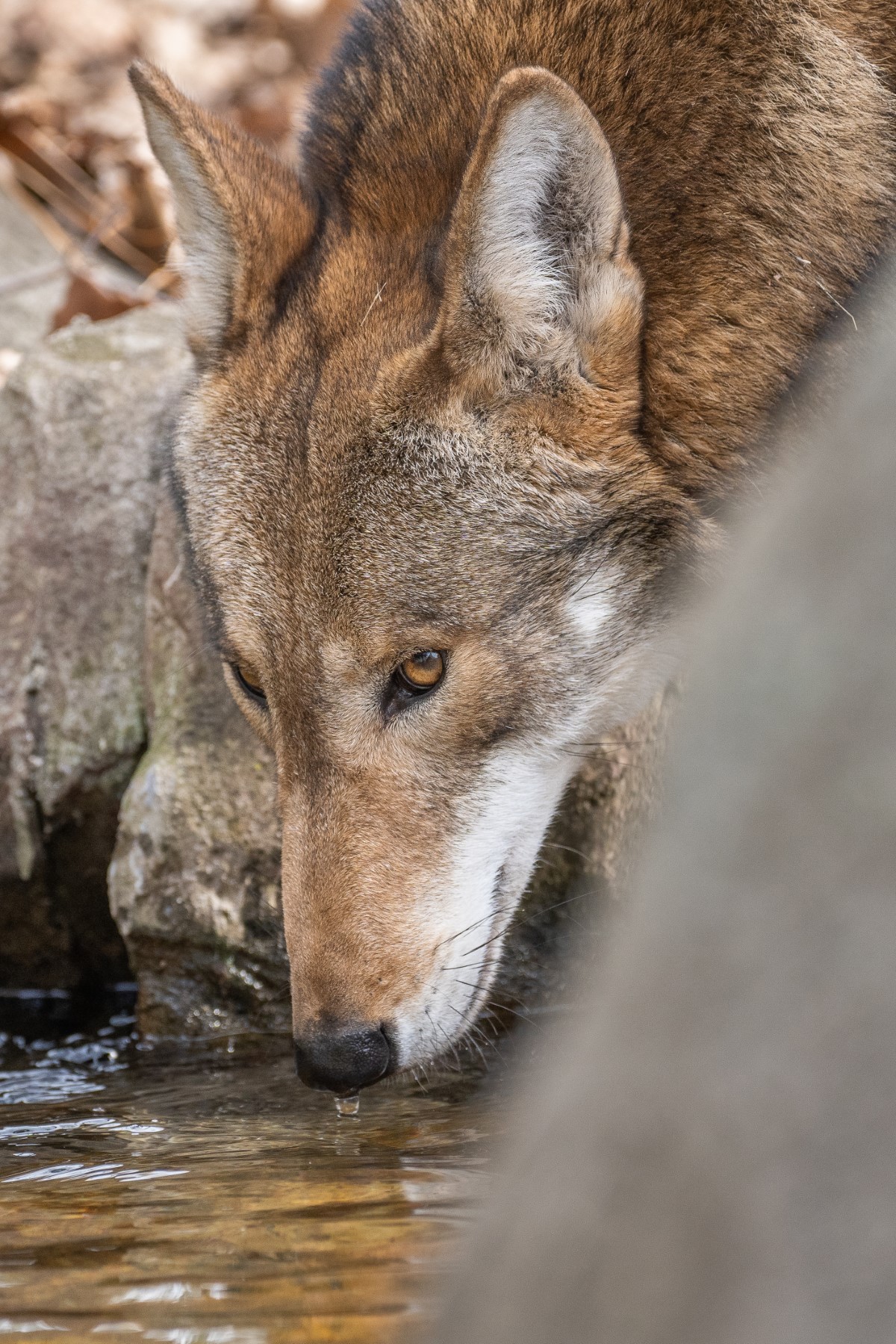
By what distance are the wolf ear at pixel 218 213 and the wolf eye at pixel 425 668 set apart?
1050mm

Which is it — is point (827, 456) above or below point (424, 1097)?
above

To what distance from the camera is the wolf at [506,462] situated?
10.6 feet

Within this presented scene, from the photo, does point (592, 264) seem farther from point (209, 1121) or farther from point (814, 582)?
point (209, 1121)

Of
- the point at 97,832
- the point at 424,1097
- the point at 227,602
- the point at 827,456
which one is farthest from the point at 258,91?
the point at 827,456

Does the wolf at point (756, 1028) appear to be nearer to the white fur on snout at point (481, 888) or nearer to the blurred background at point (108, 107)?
the white fur on snout at point (481, 888)

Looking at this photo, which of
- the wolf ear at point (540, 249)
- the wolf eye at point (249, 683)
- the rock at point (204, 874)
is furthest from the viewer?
the rock at point (204, 874)

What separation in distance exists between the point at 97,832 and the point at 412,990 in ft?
6.96

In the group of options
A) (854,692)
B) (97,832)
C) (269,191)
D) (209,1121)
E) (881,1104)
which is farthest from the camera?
(97,832)

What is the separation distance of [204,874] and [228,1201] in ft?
5.54

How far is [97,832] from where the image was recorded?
16.2ft

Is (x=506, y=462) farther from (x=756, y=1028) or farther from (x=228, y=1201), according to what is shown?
(x=756, y=1028)

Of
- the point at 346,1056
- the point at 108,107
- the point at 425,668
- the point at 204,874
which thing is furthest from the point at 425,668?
the point at 108,107

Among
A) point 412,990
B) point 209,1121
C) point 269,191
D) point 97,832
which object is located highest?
point 269,191

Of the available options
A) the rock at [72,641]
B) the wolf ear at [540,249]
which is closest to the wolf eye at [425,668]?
the wolf ear at [540,249]
